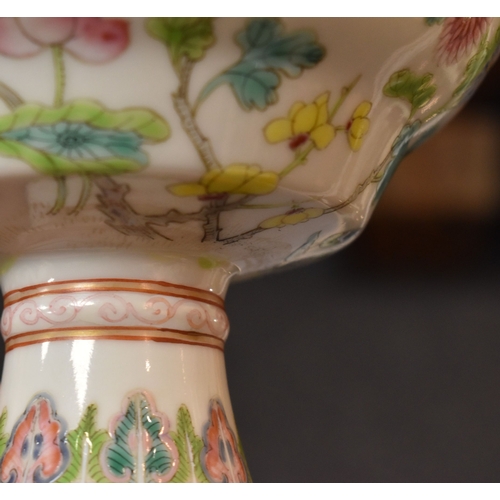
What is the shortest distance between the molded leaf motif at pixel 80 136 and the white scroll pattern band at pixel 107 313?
7 cm

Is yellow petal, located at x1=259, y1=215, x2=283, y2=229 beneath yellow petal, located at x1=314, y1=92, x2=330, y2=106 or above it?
beneath

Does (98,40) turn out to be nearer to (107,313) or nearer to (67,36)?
(67,36)

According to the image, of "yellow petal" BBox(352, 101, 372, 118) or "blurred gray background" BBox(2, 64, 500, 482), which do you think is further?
"blurred gray background" BBox(2, 64, 500, 482)

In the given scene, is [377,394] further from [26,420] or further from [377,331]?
[26,420]

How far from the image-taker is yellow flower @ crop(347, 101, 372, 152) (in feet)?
0.92

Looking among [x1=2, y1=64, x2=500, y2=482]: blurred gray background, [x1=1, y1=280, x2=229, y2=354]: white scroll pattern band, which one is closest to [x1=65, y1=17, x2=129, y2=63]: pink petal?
[x1=1, y1=280, x2=229, y2=354]: white scroll pattern band

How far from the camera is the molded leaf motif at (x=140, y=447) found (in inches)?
11.6

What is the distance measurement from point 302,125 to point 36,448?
6.3 inches

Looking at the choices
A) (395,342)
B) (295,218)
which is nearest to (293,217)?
(295,218)

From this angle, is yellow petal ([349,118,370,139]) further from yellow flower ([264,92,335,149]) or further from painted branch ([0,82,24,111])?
painted branch ([0,82,24,111])

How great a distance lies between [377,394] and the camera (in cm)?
61

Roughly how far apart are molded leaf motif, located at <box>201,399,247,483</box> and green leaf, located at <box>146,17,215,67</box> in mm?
149

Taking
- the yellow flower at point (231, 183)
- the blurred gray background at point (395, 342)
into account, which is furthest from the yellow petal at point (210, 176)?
the blurred gray background at point (395, 342)
